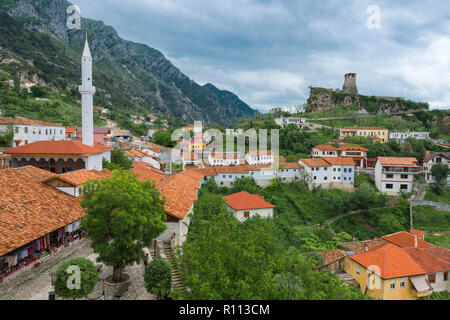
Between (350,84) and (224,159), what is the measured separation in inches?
3029

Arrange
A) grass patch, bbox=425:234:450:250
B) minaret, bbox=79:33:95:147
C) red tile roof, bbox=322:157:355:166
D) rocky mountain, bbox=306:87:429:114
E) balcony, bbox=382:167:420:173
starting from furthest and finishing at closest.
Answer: rocky mountain, bbox=306:87:429:114 → red tile roof, bbox=322:157:355:166 → balcony, bbox=382:167:420:173 → minaret, bbox=79:33:95:147 → grass patch, bbox=425:234:450:250

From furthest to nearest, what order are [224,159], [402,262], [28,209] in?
[224,159]
[402,262]
[28,209]

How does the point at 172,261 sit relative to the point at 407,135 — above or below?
below

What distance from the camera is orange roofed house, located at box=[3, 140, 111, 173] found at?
2545 cm

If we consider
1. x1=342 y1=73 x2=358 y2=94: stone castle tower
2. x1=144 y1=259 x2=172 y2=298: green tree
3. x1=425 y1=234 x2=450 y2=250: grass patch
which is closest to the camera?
x1=144 y1=259 x2=172 y2=298: green tree

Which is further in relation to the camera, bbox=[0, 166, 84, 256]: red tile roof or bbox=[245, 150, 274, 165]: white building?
bbox=[245, 150, 274, 165]: white building

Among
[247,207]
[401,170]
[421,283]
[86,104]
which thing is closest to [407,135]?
[401,170]

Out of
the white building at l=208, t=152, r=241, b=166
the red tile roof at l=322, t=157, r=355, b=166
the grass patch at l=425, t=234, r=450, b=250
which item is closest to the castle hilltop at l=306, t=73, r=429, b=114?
the red tile roof at l=322, t=157, r=355, b=166

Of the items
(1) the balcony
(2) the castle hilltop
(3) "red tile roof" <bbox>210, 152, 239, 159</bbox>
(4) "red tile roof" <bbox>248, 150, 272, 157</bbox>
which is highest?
(2) the castle hilltop

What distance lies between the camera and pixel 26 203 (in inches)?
551

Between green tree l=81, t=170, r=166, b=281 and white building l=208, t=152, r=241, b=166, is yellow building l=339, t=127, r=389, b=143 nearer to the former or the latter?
white building l=208, t=152, r=241, b=166

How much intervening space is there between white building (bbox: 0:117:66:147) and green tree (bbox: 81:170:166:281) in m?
34.8

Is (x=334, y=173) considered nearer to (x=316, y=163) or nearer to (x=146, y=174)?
(x=316, y=163)

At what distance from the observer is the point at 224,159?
50.5 meters
